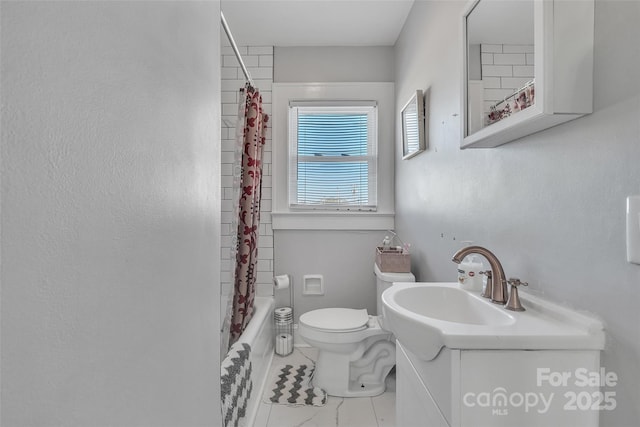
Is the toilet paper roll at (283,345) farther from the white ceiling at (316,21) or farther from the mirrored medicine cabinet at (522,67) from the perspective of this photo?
the white ceiling at (316,21)

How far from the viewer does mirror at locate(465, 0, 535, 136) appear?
2.98ft

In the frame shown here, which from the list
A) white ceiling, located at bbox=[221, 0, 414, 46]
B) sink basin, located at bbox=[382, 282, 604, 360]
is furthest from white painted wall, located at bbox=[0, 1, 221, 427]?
white ceiling, located at bbox=[221, 0, 414, 46]

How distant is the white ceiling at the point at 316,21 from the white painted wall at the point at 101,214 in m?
1.81

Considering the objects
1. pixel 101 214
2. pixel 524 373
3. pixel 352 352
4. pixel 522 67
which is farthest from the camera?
pixel 352 352

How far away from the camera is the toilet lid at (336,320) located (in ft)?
6.35

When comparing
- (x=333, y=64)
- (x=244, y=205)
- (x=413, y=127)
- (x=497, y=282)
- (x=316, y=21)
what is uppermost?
(x=316, y=21)

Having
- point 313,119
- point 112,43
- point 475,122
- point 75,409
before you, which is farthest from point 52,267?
point 313,119

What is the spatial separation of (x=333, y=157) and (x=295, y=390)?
174 centimetres

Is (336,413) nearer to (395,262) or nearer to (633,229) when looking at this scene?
(395,262)

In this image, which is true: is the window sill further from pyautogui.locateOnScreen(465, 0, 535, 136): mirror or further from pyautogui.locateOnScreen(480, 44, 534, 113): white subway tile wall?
pyautogui.locateOnScreen(480, 44, 534, 113): white subway tile wall

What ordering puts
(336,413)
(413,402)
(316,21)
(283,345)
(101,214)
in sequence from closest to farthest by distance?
(101,214), (413,402), (336,413), (316,21), (283,345)

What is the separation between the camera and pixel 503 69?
3.38 feet

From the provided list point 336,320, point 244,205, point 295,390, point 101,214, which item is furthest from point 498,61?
point 295,390

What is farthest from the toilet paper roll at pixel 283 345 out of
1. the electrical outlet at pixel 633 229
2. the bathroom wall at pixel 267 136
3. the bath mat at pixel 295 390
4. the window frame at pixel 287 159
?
the electrical outlet at pixel 633 229
